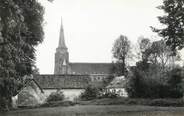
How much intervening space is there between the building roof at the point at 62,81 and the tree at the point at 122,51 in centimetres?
2185

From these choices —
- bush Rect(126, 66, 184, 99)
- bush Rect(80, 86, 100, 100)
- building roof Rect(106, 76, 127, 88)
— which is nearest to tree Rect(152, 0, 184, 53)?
bush Rect(126, 66, 184, 99)

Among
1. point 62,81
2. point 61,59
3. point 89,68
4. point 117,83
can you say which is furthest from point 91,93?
point 61,59

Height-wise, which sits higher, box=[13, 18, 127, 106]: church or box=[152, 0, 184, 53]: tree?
box=[152, 0, 184, 53]: tree

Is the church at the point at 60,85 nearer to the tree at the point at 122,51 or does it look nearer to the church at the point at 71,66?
the tree at the point at 122,51

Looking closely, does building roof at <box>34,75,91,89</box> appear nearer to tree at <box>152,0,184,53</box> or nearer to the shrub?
the shrub

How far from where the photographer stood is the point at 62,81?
83.6m

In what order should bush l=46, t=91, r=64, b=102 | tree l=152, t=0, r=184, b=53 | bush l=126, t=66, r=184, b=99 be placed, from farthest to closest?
1. bush l=46, t=91, r=64, b=102
2. bush l=126, t=66, r=184, b=99
3. tree l=152, t=0, r=184, b=53

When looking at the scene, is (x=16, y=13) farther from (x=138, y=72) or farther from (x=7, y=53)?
(x=138, y=72)

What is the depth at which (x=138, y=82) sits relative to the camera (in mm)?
53656

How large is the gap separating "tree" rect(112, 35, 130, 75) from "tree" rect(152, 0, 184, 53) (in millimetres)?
71756

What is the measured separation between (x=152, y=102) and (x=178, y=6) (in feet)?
40.2

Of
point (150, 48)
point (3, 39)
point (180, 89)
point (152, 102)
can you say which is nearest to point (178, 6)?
point (152, 102)

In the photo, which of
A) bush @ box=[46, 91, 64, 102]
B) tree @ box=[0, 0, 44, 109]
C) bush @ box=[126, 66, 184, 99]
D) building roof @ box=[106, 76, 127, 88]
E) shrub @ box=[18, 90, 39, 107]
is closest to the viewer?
tree @ box=[0, 0, 44, 109]

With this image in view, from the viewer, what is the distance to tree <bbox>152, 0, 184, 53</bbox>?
30141mm
